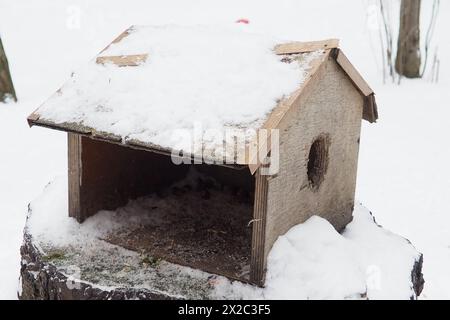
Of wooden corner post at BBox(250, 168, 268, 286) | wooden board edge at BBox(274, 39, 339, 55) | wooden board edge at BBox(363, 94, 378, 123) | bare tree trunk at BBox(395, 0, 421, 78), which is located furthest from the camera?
bare tree trunk at BBox(395, 0, 421, 78)

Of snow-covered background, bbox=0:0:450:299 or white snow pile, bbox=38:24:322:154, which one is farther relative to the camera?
snow-covered background, bbox=0:0:450:299

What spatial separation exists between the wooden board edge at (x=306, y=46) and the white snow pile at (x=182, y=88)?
0.19 feet

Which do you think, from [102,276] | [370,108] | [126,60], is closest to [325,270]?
[102,276]

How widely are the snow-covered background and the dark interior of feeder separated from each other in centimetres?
130

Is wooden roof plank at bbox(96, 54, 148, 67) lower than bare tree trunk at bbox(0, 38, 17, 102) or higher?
higher

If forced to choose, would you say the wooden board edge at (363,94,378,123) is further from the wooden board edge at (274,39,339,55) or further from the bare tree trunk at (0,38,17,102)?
the bare tree trunk at (0,38,17,102)

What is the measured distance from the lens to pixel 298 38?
11320mm

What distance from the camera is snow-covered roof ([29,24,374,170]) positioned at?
128 inches

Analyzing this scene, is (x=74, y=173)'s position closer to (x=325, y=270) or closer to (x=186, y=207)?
(x=186, y=207)

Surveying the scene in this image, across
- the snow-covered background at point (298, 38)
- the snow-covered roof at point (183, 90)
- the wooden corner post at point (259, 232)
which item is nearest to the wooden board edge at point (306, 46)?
the snow-covered roof at point (183, 90)

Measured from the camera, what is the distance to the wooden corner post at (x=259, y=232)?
3.22 metres

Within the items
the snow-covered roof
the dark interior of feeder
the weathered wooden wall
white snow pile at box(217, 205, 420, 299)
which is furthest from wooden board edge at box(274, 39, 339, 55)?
white snow pile at box(217, 205, 420, 299)

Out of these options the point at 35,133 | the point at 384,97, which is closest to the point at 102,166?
the point at 35,133

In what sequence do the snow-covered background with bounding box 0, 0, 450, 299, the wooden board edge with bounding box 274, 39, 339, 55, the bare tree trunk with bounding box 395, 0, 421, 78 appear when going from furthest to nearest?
the bare tree trunk with bounding box 395, 0, 421, 78
the snow-covered background with bounding box 0, 0, 450, 299
the wooden board edge with bounding box 274, 39, 339, 55
